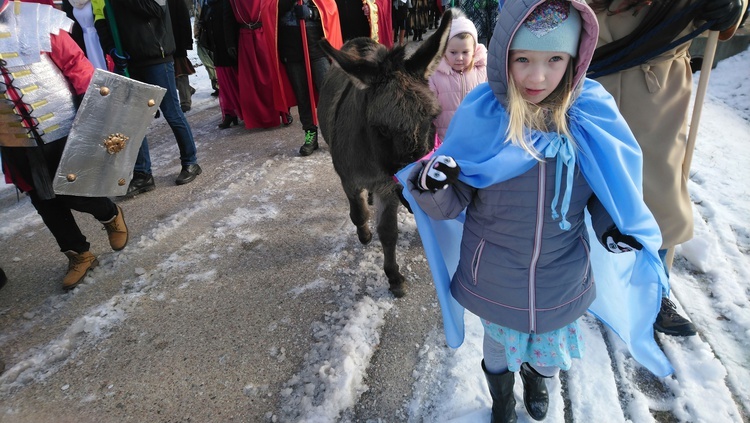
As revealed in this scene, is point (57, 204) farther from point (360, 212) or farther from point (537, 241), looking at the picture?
point (537, 241)

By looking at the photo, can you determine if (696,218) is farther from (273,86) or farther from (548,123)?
(273,86)

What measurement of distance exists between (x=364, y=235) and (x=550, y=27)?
7.95 feet

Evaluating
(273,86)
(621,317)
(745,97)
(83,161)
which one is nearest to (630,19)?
(621,317)

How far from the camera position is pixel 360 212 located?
3.29m

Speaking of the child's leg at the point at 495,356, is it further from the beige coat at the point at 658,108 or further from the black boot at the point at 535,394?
the beige coat at the point at 658,108

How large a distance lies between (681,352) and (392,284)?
181 centimetres

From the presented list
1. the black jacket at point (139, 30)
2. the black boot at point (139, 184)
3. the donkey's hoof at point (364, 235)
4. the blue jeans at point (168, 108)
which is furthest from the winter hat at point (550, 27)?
the black boot at point (139, 184)

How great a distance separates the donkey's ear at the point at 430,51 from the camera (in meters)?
2.34

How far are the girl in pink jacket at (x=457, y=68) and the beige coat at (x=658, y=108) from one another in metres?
0.96

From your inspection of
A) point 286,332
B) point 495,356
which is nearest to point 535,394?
point 495,356

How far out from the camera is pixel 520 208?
151cm

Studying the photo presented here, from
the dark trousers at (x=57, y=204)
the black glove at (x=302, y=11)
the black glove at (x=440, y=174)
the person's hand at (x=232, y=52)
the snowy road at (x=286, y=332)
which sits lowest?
the snowy road at (x=286, y=332)

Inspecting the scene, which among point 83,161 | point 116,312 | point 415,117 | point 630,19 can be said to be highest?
point 630,19

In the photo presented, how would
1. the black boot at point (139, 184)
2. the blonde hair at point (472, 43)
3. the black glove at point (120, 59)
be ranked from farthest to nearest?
the black boot at point (139, 184), the black glove at point (120, 59), the blonde hair at point (472, 43)
